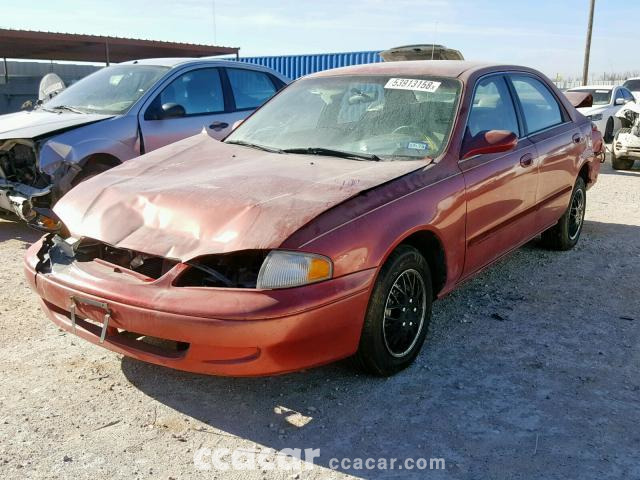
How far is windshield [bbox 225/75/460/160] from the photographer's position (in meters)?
3.71

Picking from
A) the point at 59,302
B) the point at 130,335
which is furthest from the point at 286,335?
the point at 59,302

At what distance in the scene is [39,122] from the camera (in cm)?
587

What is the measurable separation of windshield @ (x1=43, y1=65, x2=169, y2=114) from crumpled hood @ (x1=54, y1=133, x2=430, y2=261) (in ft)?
8.86

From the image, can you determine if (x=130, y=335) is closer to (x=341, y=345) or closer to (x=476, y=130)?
(x=341, y=345)

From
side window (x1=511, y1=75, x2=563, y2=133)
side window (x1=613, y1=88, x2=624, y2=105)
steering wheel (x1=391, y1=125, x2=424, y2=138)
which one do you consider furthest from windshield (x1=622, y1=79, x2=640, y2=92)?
steering wheel (x1=391, y1=125, x2=424, y2=138)

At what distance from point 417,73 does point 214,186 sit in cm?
171

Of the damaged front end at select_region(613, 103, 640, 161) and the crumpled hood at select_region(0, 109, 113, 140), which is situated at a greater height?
the crumpled hood at select_region(0, 109, 113, 140)

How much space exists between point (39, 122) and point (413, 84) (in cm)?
376

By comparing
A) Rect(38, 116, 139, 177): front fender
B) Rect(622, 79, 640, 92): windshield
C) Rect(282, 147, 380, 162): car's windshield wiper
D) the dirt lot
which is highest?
Rect(622, 79, 640, 92): windshield

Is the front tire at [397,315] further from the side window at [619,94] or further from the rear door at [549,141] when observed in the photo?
the side window at [619,94]

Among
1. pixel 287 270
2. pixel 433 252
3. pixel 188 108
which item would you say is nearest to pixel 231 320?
pixel 287 270

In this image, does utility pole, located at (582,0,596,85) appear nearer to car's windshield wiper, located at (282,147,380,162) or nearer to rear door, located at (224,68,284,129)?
rear door, located at (224,68,284,129)

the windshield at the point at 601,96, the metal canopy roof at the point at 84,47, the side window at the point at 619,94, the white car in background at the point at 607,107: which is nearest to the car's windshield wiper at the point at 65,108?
the metal canopy roof at the point at 84,47

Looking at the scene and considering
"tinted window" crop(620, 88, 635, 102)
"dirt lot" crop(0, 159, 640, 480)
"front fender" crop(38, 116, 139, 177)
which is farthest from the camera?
"tinted window" crop(620, 88, 635, 102)
